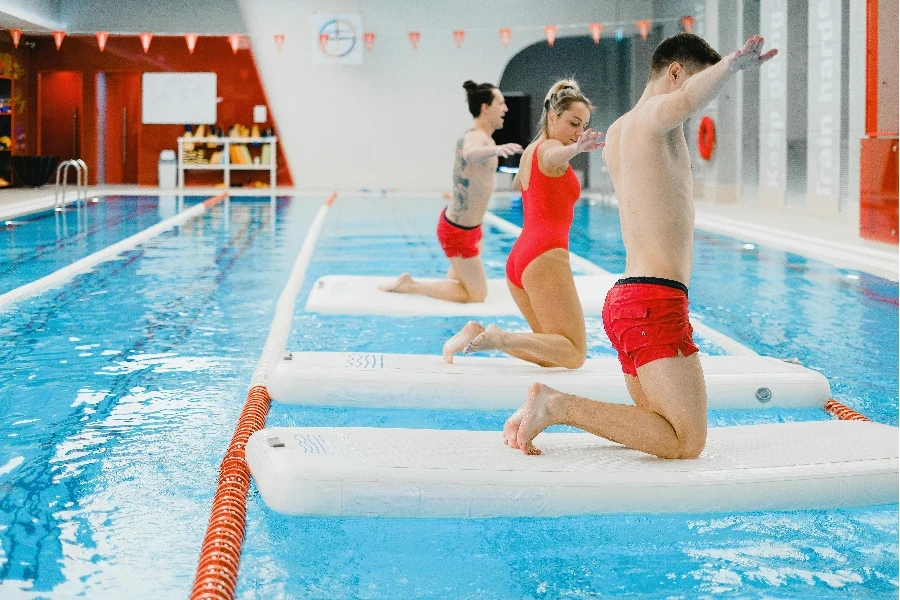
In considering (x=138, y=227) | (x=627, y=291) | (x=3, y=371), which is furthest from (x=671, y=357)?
(x=138, y=227)

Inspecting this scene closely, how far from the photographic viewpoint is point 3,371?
16.8ft

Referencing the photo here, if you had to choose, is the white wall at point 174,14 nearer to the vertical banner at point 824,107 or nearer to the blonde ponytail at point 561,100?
the vertical banner at point 824,107

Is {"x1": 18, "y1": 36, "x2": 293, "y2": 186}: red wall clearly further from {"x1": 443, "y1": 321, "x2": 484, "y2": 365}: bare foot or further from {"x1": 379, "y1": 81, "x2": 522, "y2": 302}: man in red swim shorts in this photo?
{"x1": 443, "y1": 321, "x2": 484, "y2": 365}: bare foot

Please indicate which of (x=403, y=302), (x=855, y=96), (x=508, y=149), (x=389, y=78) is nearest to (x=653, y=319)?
(x=508, y=149)

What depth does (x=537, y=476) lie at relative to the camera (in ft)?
10.2

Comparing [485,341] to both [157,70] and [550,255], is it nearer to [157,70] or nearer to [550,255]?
[550,255]

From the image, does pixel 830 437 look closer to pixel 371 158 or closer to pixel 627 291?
pixel 627 291

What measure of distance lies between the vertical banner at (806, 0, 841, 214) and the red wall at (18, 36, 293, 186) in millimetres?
11629

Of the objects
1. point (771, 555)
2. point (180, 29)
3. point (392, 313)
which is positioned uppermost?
point (180, 29)

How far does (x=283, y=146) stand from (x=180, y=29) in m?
3.13

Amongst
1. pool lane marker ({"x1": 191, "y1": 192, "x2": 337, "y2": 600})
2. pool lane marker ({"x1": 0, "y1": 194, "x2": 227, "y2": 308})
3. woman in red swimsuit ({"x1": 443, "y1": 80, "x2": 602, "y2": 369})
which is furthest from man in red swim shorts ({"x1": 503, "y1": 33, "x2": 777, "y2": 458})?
pool lane marker ({"x1": 0, "y1": 194, "x2": 227, "y2": 308})

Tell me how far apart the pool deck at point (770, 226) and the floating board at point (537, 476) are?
6.07m

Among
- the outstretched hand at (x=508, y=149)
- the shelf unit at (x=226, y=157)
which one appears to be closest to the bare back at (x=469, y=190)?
the outstretched hand at (x=508, y=149)

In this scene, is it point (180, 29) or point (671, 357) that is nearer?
point (671, 357)
